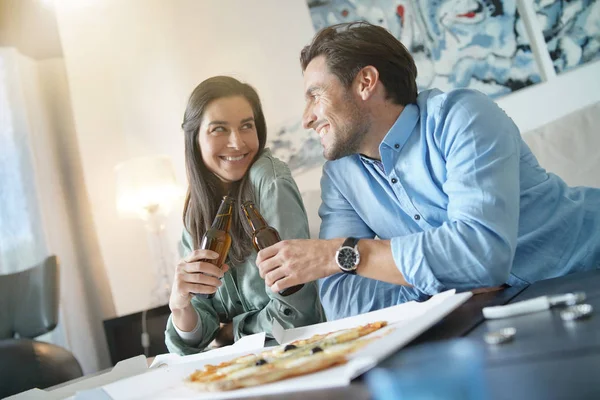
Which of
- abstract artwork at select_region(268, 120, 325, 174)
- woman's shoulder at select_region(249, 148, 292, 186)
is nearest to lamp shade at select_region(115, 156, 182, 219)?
abstract artwork at select_region(268, 120, 325, 174)

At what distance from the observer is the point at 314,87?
128 centimetres

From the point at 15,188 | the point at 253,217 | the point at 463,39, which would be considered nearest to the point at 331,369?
the point at 253,217

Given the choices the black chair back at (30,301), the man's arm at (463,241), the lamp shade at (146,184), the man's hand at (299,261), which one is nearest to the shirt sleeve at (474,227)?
the man's arm at (463,241)

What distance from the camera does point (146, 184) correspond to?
8.59 feet

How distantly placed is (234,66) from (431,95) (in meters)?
1.65

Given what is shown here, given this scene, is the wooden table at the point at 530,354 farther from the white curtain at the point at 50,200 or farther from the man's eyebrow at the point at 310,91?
the white curtain at the point at 50,200

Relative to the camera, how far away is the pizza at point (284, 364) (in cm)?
49

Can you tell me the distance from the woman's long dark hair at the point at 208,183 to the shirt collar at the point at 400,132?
0.37 m

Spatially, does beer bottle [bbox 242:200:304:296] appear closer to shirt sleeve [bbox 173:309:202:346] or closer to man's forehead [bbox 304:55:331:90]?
shirt sleeve [bbox 173:309:202:346]

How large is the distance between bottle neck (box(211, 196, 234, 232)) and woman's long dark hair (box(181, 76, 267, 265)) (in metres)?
0.22

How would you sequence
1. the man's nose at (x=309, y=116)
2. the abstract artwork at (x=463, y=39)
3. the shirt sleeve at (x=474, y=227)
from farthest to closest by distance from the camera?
the abstract artwork at (x=463, y=39) < the man's nose at (x=309, y=116) < the shirt sleeve at (x=474, y=227)

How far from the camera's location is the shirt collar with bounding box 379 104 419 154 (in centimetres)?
112

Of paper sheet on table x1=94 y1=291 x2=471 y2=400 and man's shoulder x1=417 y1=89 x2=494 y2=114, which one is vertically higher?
man's shoulder x1=417 y1=89 x2=494 y2=114

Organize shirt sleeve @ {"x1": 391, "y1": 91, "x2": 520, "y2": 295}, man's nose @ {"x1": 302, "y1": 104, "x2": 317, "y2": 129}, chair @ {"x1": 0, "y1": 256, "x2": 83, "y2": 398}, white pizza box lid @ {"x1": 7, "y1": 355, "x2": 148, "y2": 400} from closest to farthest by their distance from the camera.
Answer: white pizza box lid @ {"x1": 7, "y1": 355, "x2": 148, "y2": 400}
shirt sleeve @ {"x1": 391, "y1": 91, "x2": 520, "y2": 295}
man's nose @ {"x1": 302, "y1": 104, "x2": 317, "y2": 129}
chair @ {"x1": 0, "y1": 256, "x2": 83, "y2": 398}
